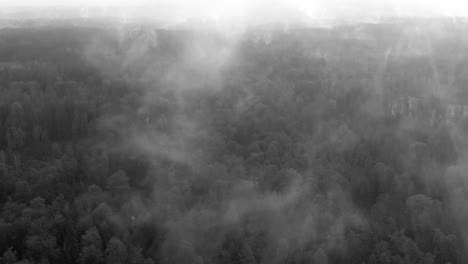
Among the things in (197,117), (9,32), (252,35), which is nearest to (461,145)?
(197,117)

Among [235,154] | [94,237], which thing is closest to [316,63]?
[235,154]

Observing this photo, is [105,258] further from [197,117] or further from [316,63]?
[316,63]

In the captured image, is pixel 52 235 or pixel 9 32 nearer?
pixel 52 235

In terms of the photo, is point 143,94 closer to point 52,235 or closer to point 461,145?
point 52,235

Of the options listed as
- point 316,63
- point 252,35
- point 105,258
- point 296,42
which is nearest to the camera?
point 105,258

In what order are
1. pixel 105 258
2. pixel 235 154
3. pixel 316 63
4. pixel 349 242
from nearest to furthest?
pixel 105 258 → pixel 349 242 → pixel 235 154 → pixel 316 63

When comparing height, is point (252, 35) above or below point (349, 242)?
above
